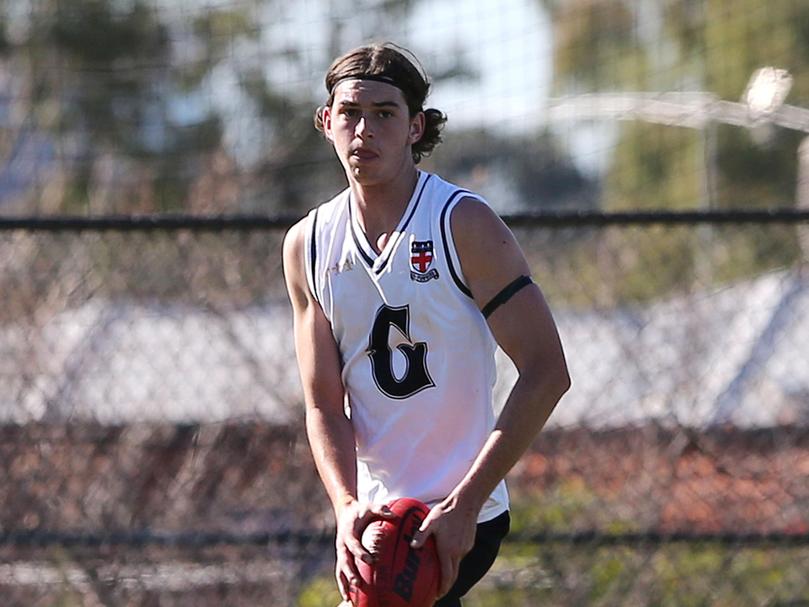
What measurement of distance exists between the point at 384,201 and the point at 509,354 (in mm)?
525

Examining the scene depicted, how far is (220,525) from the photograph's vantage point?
626 centimetres

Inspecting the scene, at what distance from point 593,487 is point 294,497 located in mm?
1251

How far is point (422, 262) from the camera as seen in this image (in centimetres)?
392

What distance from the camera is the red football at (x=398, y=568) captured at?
3693 millimetres

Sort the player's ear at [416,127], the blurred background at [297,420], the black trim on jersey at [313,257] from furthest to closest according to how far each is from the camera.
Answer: the blurred background at [297,420]
the black trim on jersey at [313,257]
the player's ear at [416,127]

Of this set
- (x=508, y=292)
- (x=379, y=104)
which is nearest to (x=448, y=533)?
(x=508, y=292)

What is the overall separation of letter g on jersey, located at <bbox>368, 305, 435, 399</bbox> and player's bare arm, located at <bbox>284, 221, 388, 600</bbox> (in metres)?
0.18

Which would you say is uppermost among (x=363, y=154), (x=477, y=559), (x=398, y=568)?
(x=363, y=154)

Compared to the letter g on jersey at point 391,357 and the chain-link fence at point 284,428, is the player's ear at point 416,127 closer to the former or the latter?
the letter g on jersey at point 391,357

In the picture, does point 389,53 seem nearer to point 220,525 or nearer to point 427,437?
point 427,437

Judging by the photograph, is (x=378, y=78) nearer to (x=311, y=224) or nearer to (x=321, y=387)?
(x=311, y=224)

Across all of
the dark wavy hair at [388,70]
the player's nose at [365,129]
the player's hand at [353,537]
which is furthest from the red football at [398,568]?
the dark wavy hair at [388,70]

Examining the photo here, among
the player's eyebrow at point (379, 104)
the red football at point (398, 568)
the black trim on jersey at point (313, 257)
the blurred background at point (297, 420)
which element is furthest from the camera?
the blurred background at point (297, 420)

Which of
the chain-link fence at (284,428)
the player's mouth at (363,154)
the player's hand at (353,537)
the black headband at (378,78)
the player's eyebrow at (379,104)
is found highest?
the black headband at (378,78)
